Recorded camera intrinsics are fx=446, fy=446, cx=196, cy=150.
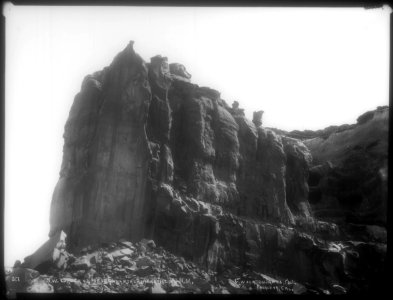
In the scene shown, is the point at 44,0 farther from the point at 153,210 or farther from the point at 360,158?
the point at 360,158

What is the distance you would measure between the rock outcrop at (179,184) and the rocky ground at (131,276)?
89cm

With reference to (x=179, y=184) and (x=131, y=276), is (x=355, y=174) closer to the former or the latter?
(x=179, y=184)

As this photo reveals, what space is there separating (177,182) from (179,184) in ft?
0.62

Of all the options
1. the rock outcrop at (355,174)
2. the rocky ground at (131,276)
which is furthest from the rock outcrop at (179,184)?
the rock outcrop at (355,174)

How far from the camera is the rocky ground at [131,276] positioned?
18.9 metres

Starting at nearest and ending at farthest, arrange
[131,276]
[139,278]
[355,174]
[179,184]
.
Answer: [139,278], [131,276], [179,184], [355,174]

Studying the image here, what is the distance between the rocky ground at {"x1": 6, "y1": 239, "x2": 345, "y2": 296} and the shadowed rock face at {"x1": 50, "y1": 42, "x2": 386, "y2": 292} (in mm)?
983

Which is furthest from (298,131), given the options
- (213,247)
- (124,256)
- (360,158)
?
(124,256)

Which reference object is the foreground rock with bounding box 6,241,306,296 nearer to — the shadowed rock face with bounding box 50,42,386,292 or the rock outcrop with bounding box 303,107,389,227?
the shadowed rock face with bounding box 50,42,386,292

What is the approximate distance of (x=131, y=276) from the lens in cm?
2042

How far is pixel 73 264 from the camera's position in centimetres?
2094

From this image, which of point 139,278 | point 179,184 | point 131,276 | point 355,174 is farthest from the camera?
point 355,174

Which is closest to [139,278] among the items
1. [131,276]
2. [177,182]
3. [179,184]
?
[131,276]

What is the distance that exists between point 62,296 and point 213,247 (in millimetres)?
12956
